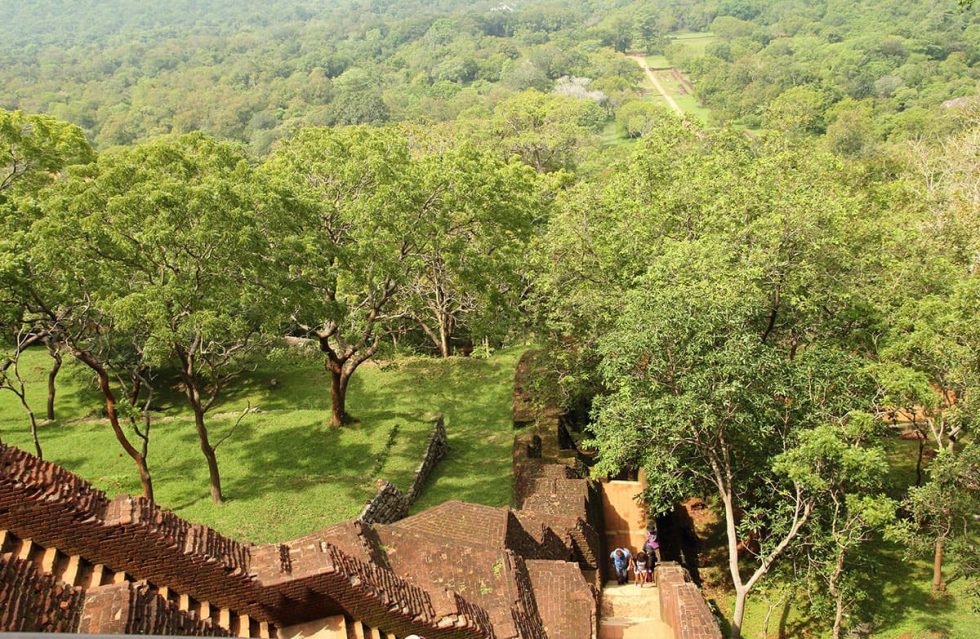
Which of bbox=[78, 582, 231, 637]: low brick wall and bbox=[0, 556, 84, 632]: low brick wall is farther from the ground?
bbox=[0, 556, 84, 632]: low brick wall

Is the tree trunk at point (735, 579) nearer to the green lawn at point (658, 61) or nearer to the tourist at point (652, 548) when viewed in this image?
the tourist at point (652, 548)

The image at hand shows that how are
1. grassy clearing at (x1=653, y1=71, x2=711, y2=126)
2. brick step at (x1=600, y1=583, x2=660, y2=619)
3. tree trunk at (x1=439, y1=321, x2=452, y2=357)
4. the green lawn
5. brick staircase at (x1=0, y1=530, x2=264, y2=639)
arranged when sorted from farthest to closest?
the green lawn → grassy clearing at (x1=653, y1=71, x2=711, y2=126) → tree trunk at (x1=439, y1=321, x2=452, y2=357) → brick step at (x1=600, y1=583, x2=660, y2=619) → brick staircase at (x1=0, y1=530, x2=264, y2=639)

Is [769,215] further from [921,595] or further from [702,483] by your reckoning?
[921,595]

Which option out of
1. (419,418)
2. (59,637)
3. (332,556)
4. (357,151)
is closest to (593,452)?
(419,418)

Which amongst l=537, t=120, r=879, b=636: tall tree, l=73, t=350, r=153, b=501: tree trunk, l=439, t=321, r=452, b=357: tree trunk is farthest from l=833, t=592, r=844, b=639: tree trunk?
l=439, t=321, r=452, b=357: tree trunk

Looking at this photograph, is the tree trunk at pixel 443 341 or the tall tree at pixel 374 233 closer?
the tall tree at pixel 374 233

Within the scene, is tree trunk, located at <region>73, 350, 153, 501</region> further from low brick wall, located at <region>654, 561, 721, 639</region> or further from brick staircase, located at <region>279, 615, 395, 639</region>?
low brick wall, located at <region>654, 561, 721, 639</region>

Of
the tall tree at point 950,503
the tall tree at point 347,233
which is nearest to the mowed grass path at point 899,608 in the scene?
the tall tree at point 950,503
